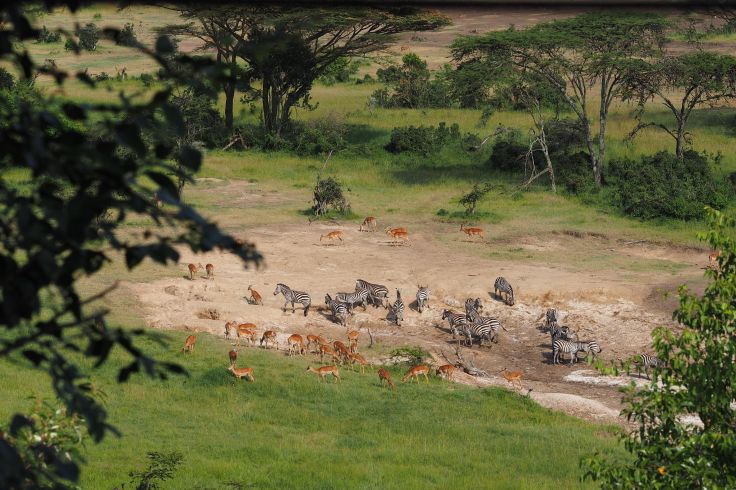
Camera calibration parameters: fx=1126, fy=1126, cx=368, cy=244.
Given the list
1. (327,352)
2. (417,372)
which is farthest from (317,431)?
(327,352)

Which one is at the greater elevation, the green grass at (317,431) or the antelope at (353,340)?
the green grass at (317,431)

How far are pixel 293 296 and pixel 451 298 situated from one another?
121 inches

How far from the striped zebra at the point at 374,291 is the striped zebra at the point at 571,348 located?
3.30 metres

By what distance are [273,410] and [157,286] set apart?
5717 millimetres

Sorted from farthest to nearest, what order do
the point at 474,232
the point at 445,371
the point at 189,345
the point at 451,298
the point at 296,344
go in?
1. the point at 474,232
2. the point at 451,298
3. the point at 296,344
4. the point at 445,371
5. the point at 189,345

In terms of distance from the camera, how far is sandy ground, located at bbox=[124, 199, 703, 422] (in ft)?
59.3

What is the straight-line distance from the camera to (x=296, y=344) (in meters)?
17.6

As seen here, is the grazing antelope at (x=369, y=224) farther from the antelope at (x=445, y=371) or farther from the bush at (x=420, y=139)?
the antelope at (x=445, y=371)

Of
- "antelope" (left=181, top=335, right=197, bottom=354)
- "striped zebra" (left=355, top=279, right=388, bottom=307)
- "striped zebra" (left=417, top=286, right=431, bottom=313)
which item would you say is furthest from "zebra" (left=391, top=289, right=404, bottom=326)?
"antelope" (left=181, top=335, right=197, bottom=354)

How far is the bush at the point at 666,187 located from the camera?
2567 centimetres

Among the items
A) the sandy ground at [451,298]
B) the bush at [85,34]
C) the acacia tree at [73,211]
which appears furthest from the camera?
the sandy ground at [451,298]

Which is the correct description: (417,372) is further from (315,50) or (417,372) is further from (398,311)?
(315,50)

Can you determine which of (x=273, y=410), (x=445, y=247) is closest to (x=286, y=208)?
(x=445, y=247)

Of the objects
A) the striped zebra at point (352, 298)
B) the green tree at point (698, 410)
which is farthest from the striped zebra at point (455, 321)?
the green tree at point (698, 410)
